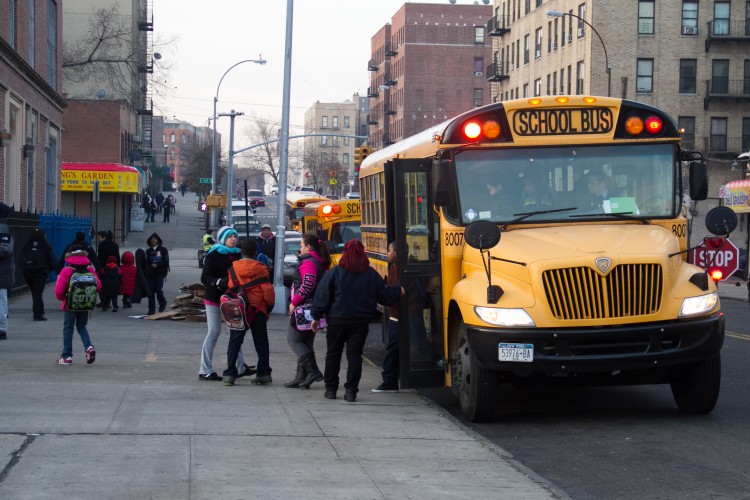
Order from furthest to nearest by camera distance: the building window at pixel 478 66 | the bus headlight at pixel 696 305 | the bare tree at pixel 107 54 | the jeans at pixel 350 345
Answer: the building window at pixel 478 66 < the bare tree at pixel 107 54 < the jeans at pixel 350 345 < the bus headlight at pixel 696 305

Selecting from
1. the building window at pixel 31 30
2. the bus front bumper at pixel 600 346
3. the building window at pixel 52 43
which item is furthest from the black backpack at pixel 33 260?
the building window at pixel 52 43

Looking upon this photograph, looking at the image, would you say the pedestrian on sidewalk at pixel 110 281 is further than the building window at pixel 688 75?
No

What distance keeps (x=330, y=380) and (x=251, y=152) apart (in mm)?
140254

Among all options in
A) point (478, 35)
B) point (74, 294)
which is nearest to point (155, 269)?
point (74, 294)

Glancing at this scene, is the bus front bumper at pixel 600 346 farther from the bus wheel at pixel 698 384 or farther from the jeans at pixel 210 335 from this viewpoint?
the jeans at pixel 210 335

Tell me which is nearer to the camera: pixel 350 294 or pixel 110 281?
pixel 350 294

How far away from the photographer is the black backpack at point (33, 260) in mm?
19125

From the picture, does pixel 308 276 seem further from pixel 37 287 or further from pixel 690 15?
pixel 690 15

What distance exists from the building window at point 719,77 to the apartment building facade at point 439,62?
4369 centimetres

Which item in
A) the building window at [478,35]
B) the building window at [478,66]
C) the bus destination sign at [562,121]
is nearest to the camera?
the bus destination sign at [562,121]

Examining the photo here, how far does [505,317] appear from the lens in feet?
30.0

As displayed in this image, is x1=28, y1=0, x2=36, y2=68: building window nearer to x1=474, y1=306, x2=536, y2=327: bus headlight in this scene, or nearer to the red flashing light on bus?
the red flashing light on bus

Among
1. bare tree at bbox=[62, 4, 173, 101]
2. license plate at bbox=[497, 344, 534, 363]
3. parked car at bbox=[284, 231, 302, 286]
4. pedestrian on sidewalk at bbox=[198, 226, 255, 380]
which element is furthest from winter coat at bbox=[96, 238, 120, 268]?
bare tree at bbox=[62, 4, 173, 101]

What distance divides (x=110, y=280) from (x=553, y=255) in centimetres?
1442
